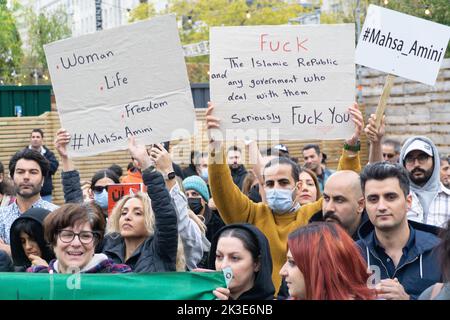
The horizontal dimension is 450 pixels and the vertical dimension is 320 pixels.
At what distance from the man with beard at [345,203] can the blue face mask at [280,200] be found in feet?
1.88

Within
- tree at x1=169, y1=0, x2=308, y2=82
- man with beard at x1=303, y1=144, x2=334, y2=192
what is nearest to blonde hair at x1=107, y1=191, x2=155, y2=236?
man with beard at x1=303, y1=144, x2=334, y2=192

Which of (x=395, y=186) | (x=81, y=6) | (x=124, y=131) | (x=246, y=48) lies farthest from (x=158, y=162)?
(x=81, y=6)

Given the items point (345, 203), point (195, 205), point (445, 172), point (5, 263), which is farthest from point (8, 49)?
point (345, 203)

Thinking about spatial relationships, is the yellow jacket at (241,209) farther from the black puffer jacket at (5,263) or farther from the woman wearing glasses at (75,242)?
the black puffer jacket at (5,263)

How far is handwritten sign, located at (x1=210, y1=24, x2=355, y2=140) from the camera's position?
697 centimetres

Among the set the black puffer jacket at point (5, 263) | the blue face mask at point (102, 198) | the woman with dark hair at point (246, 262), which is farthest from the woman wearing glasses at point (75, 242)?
the blue face mask at point (102, 198)

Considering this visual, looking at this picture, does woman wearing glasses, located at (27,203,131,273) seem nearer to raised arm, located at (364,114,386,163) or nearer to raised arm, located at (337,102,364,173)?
raised arm, located at (337,102,364,173)

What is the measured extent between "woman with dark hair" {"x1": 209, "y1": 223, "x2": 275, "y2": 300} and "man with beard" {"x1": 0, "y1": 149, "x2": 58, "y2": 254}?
2552mm

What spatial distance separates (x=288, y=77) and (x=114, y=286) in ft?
8.94

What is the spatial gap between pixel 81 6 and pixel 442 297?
236ft

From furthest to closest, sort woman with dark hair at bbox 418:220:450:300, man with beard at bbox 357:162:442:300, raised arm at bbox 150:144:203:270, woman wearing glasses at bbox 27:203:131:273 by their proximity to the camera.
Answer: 1. raised arm at bbox 150:144:203:270
2. woman wearing glasses at bbox 27:203:131:273
3. man with beard at bbox 357:162:442:300
4. woman with dark hair at bbox 418:220:450:300

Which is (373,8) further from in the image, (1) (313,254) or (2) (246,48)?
(1) (313,254)

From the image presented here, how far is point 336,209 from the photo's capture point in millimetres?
5957

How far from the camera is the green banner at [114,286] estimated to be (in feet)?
15.7
